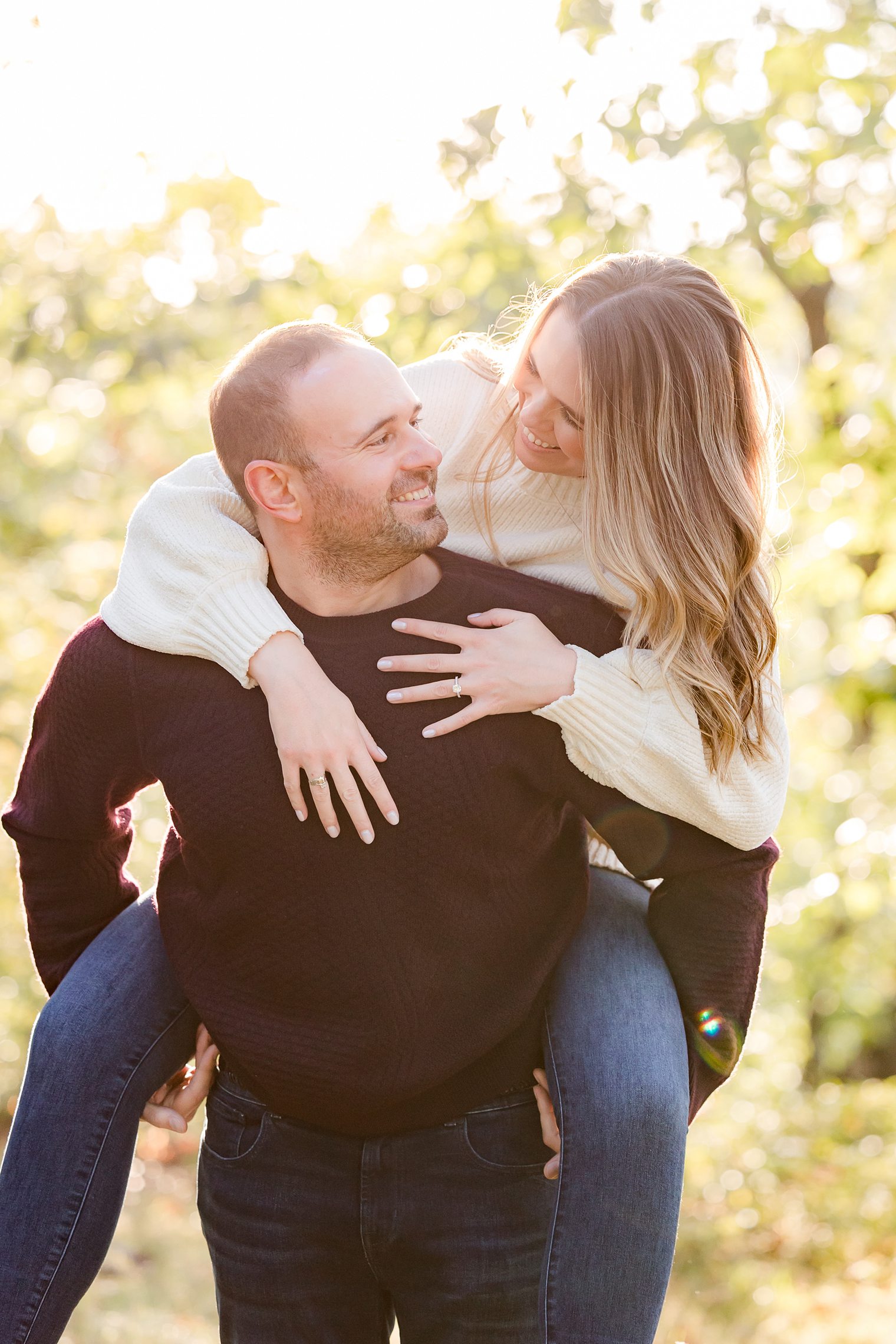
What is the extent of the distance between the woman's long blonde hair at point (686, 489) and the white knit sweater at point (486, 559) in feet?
0.14

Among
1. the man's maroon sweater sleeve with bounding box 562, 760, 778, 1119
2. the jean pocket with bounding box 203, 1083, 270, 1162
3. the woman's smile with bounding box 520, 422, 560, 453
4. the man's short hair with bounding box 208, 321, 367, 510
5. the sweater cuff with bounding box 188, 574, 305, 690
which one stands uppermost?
the man's short hair with bounding box 208, 321, 367, 510

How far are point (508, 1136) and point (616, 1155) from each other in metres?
0.21

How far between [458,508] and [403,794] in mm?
550

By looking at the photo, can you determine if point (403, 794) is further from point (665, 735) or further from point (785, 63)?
point (785, 63)

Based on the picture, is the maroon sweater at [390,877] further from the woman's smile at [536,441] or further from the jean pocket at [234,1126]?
the woman's smile at [536,441]

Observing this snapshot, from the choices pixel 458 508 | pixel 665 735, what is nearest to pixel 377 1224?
pixel 665 735

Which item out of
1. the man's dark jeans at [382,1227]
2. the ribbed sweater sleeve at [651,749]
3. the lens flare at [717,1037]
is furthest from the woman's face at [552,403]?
the man's dark jeans at [382,1227]

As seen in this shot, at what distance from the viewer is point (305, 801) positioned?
1.66 m

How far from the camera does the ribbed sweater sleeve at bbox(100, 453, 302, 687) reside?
5.52ft

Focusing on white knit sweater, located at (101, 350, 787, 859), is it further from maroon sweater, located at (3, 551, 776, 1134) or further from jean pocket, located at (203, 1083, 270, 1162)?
jean pocket, located at (203, 1083, 270, 1162)

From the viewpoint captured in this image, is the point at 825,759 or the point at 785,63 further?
the point at 825,759

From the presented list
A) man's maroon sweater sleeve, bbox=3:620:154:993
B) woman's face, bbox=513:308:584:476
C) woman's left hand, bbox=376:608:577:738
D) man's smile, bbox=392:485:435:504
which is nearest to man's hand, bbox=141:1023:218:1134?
man's maroon sweater sleeve, bbox=3:620:154:993

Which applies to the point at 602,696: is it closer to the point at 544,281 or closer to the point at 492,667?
the point at 492,667

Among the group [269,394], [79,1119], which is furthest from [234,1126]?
[269,394]
